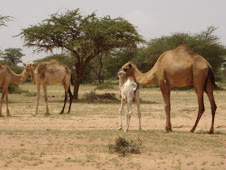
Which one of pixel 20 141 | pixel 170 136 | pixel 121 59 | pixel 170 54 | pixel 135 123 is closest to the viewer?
pixel 20 141

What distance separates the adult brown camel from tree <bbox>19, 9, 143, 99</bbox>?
1286 centimetres

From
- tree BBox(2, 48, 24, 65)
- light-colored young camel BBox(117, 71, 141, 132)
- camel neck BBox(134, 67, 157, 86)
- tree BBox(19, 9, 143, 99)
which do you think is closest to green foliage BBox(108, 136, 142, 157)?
light-colored young camel BBox(117, 71, 141, 132)

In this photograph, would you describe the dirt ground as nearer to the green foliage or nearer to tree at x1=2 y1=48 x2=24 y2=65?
the green foliage

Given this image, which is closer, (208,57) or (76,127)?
(76,127)

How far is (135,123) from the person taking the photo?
45.1 ft

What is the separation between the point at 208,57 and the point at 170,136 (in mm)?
31463

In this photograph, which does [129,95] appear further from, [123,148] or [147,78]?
[123,148]

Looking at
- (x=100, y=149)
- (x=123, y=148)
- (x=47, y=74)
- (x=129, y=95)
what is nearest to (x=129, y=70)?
(x=129, y=95)

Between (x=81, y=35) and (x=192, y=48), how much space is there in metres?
17.8

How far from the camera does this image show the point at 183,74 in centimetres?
1165

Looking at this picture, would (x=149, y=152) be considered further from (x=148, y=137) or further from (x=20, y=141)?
(x=20, y=141)

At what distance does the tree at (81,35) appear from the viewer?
2495 centimetres

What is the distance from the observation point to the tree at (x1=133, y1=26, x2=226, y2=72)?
4059 centimetres

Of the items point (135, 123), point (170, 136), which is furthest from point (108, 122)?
point (170, 136)
